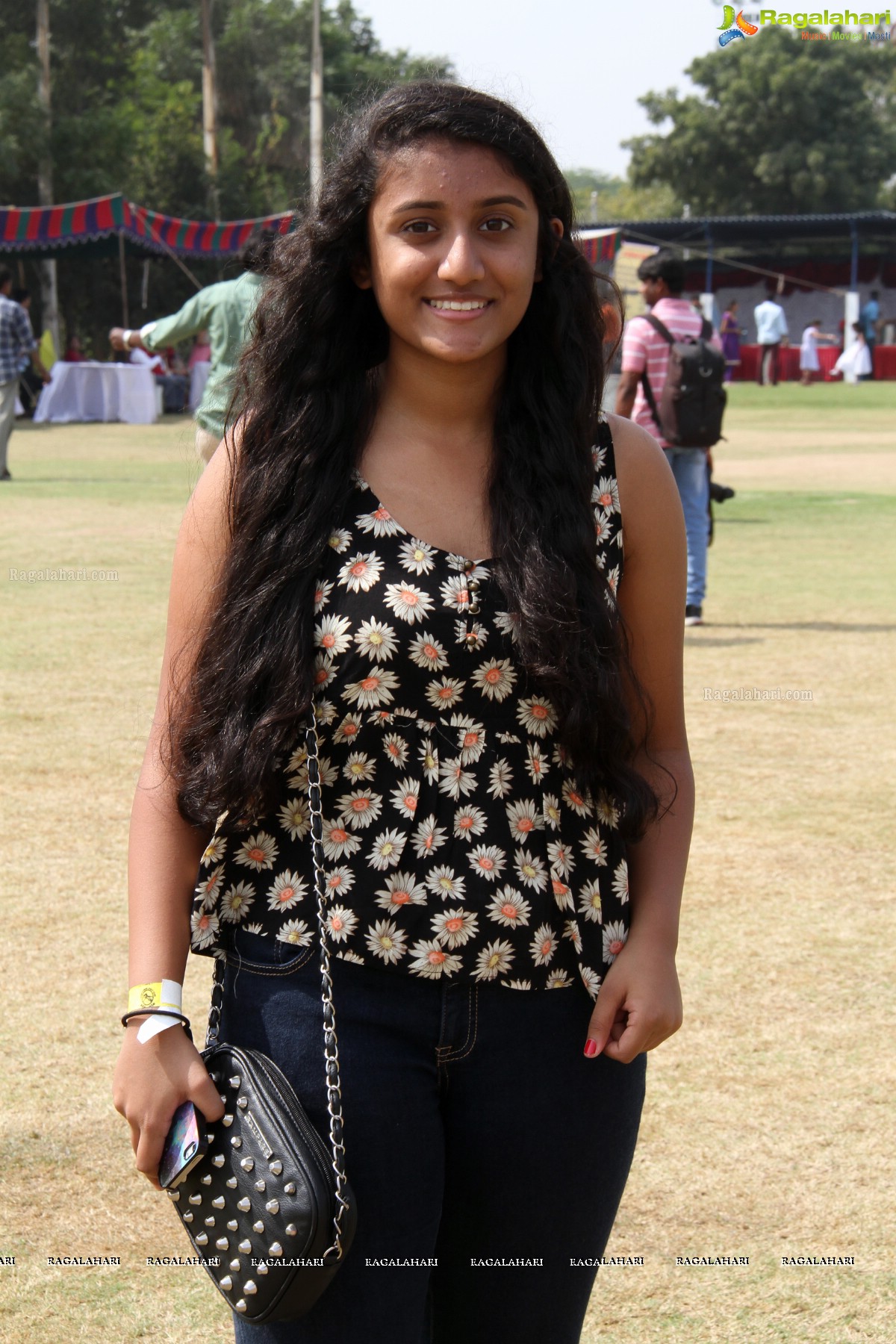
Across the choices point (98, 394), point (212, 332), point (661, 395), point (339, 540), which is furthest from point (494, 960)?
point (98, 394)

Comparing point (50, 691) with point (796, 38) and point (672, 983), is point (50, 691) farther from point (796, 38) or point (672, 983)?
point (796, 38)

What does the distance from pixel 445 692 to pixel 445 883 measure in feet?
0.67

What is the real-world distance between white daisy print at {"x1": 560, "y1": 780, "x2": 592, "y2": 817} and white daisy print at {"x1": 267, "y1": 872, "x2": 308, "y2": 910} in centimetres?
30

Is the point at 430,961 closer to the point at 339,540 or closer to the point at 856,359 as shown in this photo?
the point at 339,540

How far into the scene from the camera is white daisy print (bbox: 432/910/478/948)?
5.48 ft

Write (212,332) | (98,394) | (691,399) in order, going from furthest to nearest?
(98,394) < (212,332) < (691,399)

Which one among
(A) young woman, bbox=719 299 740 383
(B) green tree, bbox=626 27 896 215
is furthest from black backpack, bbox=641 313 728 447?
(B) green tree, bbox=626 27 896 215

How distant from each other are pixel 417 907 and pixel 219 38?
53.7 metres

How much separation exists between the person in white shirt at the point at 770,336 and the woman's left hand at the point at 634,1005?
3622cm

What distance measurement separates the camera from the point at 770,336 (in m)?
37.0

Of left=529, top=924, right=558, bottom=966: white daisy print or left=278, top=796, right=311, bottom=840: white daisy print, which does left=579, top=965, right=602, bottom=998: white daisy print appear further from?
left=278, top=796, right=311, bottom=840: white daisy print

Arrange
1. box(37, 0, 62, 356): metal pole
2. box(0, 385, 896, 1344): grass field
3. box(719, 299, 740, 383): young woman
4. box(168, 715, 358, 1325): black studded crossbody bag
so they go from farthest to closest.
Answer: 1. box(719, 299, 740, 383): young woman
2. box(37, 0, 62, 356): metal pole
3. box(0, 385, 896, 1344): grass field
4. box(168, 715, 358, 1325): black studded crossbody bag

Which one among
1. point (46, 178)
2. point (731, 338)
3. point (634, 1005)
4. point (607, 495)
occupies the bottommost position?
point (634, 1005)

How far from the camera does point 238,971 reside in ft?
5.69
